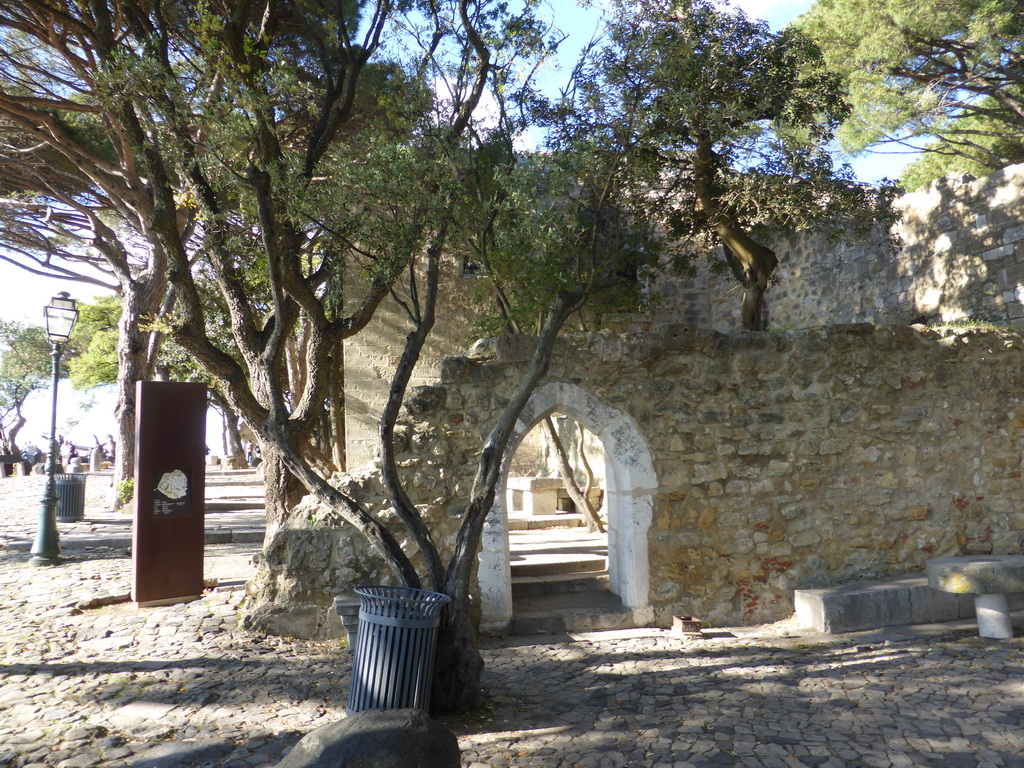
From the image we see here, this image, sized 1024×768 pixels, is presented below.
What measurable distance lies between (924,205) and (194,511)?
28.2ft

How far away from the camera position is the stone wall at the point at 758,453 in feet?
19.1

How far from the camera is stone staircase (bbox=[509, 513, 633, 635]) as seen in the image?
5875 millimetres

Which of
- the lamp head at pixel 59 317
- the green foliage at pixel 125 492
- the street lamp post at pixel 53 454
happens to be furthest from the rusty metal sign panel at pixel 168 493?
the green foliage at pixel 125 492

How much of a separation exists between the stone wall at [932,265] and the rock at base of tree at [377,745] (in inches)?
280

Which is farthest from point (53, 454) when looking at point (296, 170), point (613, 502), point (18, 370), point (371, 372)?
point (18, 370)

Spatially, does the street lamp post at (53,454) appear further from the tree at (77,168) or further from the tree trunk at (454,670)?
the tree trunk at (454,670)

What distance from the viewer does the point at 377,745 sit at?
2.78 metres

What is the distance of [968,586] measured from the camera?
5254 mm

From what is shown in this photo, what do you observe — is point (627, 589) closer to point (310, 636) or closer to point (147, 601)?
point (310, 636)

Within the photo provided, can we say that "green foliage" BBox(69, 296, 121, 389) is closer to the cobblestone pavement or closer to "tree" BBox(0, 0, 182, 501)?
"tree" BBox(0, 0, 182, 501)

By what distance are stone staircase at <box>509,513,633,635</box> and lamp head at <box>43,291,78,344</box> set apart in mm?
6321

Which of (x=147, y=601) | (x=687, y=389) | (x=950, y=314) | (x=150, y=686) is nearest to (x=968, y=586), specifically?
(x=687, y=389)

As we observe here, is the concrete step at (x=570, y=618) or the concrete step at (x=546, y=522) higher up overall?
the concrete step at (x=546, y=522)

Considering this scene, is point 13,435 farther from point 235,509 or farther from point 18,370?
point 235,509
